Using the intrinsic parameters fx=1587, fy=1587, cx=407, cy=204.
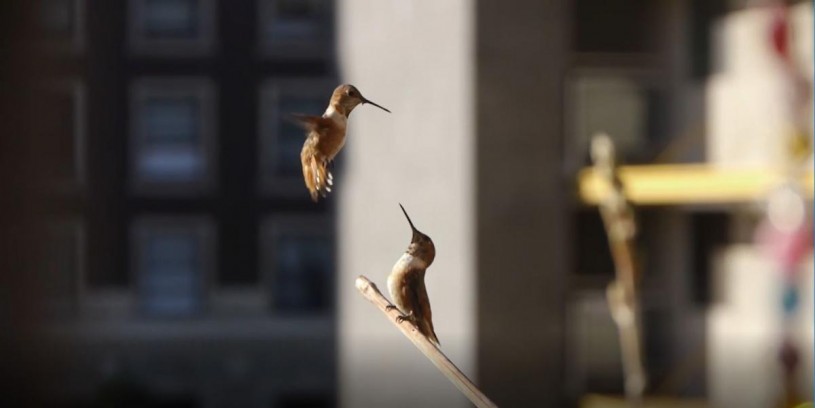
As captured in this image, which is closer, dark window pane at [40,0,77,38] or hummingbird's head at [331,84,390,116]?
hummingbird's head at [331,84,390,116]

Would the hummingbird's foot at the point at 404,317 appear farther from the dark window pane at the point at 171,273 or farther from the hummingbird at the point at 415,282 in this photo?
the dark window pane at the point at 171,273

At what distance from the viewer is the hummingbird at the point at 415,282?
0.13 m

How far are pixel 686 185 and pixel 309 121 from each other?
1359 millimetres

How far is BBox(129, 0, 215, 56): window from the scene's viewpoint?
1.96m

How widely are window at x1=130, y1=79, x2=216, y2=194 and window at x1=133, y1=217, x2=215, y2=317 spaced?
0.09 m

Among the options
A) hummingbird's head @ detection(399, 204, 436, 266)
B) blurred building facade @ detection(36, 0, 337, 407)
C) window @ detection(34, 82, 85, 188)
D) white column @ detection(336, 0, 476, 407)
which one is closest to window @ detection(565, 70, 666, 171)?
blurred building facade @ detection(36, 0, 337, 407)

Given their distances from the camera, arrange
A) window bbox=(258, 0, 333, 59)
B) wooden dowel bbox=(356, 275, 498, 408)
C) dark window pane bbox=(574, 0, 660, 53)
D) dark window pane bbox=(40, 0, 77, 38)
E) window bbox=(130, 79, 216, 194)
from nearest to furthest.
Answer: wooden dowel bbox=(356, 275, 498, 408) → dark window pane bbox=(574, 0, 660, 53) → dark window pane bbox=(40, 0, 77, 38) → window bbox=(258, 0, 333, 59) → window bbox=(130, 79, 216, 194)

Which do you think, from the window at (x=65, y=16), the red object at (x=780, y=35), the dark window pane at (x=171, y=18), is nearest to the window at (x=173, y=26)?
the dark window pane at (x=171, y=18)

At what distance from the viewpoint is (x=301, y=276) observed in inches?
87.7

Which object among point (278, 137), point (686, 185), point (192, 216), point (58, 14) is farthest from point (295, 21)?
point (686, 185)

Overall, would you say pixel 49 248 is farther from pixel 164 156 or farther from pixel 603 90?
pixel 603 90

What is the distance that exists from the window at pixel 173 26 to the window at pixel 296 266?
315mm

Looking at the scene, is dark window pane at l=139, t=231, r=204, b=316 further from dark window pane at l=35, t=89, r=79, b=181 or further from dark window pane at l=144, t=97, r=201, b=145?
dark window pane at l=35, t=89, r=79, b=181

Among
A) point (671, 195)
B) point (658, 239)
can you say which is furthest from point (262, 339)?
point (671, 195)
